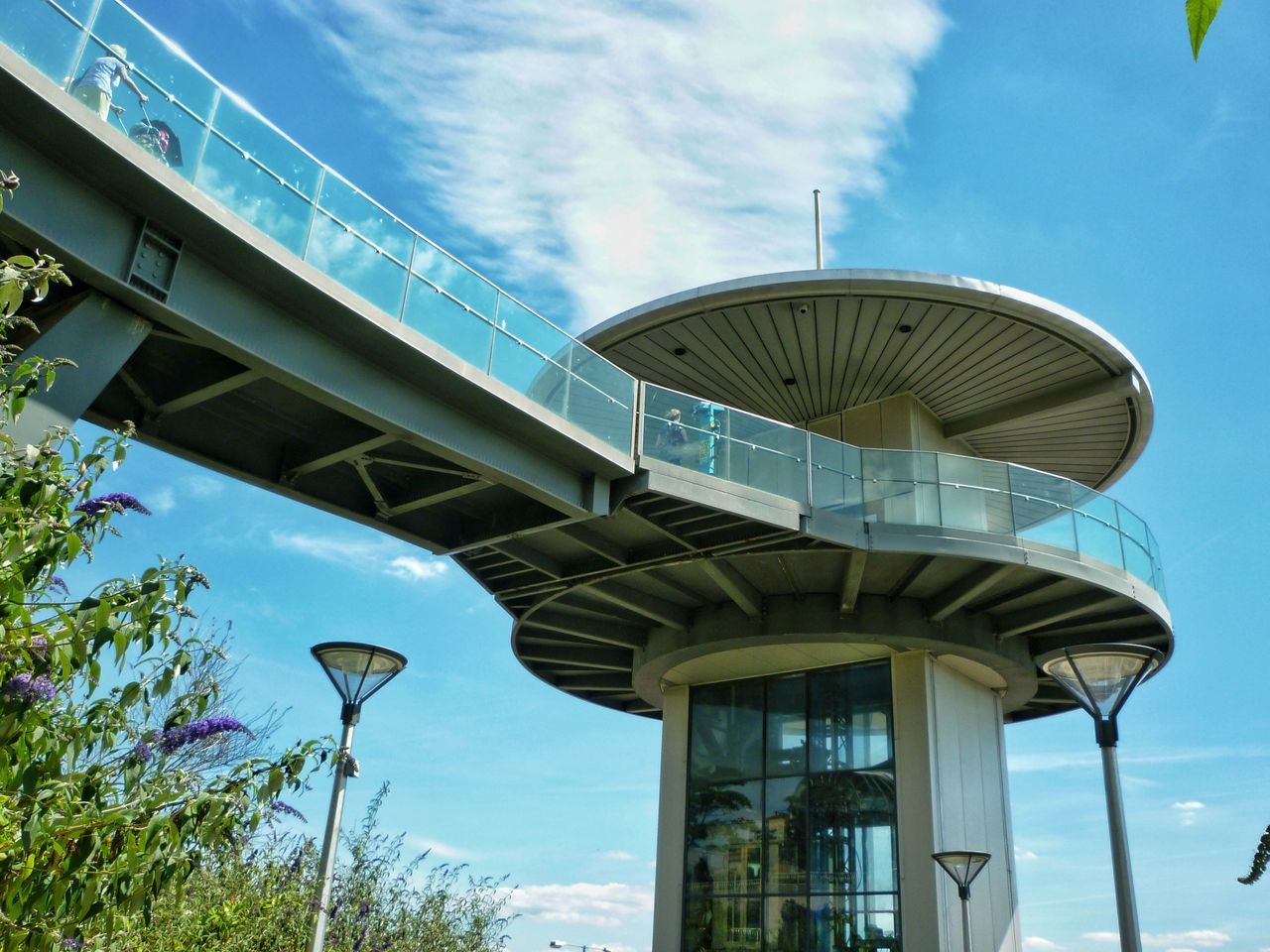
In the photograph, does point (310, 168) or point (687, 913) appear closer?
point (310, 168)

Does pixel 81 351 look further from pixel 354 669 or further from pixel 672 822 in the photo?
pixel 672 822

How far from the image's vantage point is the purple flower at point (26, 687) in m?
3.65

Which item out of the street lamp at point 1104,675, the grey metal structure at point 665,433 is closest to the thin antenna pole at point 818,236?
the grey metal structure at point 665,433

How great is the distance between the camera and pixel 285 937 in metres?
10.6

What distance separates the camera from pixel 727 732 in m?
21.0

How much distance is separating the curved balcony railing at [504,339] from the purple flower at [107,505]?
21.3ft

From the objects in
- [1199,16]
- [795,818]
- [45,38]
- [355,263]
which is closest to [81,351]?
[45,38]

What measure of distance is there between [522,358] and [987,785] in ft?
38.5

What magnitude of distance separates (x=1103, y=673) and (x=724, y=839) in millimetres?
10885

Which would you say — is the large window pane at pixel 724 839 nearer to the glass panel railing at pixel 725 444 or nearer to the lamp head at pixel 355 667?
the glass panel railing at pixel 725 444

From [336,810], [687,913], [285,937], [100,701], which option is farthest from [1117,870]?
[687,913]

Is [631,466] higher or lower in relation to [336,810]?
higher

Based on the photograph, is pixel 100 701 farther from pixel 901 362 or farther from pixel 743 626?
pixel 901 362

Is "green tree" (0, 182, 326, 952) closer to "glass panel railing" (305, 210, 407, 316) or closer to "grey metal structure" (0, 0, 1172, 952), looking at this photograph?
"grey metal structure" (0, 0, 1172, 952)
